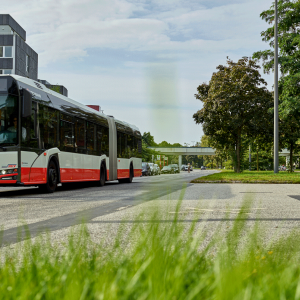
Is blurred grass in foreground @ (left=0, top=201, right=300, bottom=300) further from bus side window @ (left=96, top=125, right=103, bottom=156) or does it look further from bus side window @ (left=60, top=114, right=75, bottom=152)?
bus side window @ (left=96, top=125, right=103, bottom=156)

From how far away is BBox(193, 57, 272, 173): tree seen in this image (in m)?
37.4

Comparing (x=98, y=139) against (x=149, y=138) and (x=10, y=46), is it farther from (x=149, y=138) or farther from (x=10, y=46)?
(x=10, y=46)

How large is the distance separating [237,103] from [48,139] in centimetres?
2582

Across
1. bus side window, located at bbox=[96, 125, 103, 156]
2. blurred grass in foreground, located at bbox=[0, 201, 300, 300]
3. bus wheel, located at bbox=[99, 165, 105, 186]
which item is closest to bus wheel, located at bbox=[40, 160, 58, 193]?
bus side window, located at bbox=[96, 125, 103, 156]

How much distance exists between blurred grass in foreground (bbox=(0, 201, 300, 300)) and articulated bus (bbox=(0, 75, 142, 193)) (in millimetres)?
10195

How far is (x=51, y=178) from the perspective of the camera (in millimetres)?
14406

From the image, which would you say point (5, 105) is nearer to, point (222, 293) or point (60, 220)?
point (60, 220)

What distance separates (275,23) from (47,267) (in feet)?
97.2

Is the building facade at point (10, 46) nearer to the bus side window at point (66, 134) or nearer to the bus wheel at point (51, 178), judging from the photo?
the bus side window at point (66, 134)

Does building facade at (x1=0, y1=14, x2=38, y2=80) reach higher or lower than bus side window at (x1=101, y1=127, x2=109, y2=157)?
higher

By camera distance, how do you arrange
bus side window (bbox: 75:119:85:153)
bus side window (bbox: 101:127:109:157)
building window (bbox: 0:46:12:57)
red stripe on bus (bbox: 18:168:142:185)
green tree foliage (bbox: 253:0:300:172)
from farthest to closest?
building window (bbox: 0:46:12:57) < green tree foliage (bbox: 253:0:300:172) < bus side window (bbox: 101:127:109:157) < bus side window (bbox: 75:119:85:153) < red stripe on bus (bbox: 18:168:142:185)

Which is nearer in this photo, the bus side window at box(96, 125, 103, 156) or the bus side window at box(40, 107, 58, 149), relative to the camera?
the bus side window at box(40, 107, 58, 149)

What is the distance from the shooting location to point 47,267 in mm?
2293

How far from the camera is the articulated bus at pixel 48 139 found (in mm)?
12344
